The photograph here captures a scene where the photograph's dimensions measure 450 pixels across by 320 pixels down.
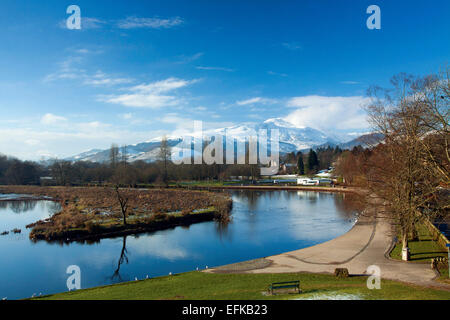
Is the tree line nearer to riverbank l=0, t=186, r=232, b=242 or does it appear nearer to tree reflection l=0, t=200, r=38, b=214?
riverbank l=0, t=186, r=232, b=242

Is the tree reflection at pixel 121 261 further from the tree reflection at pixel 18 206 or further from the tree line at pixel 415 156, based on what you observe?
the tree reflection at pixel 18 206

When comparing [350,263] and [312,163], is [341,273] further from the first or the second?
[312,163]

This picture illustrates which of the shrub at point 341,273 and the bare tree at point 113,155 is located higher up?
the bare tree at point 113,155

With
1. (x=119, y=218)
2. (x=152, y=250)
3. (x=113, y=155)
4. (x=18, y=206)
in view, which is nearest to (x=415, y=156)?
(x=152, y=250)

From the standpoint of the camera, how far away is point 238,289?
11930 mm

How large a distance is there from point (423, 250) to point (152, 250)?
16.6 meters

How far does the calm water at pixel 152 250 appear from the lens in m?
17.3

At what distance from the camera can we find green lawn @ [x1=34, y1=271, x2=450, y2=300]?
10.5 metres

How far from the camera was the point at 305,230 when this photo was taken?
2722 cm

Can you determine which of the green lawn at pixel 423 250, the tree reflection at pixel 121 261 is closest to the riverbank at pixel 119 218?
the tree reflection at pixel 121 261

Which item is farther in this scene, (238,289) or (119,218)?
(119,218)

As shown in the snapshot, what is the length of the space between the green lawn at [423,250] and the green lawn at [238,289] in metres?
5.21
